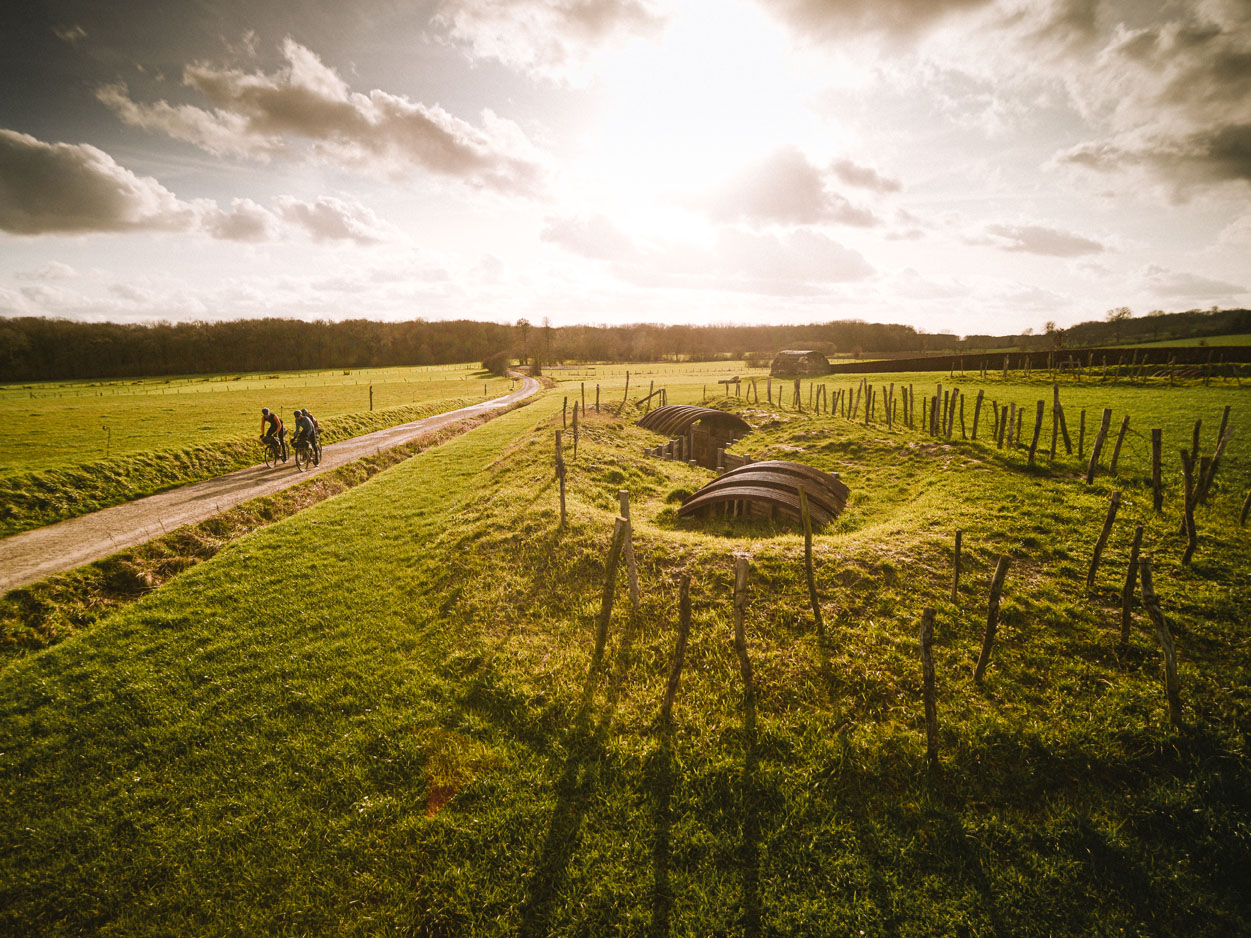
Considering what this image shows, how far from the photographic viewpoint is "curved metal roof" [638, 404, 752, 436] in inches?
1099

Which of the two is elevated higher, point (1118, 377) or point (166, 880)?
point (1118, 377)

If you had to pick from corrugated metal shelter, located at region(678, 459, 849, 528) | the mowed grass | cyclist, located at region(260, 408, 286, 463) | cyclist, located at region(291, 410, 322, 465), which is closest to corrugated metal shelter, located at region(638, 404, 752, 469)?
corrugated metal shelter, located at region(678, 459, 849, 528)

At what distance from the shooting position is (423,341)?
5354 inches

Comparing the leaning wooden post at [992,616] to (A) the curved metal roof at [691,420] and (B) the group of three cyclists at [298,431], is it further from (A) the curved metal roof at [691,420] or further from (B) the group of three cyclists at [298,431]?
(B) the group of three cyclists at [298,431]

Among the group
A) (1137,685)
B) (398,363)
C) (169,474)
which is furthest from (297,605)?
(398,363)

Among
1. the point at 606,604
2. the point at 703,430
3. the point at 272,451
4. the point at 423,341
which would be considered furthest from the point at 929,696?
the point at 423,341

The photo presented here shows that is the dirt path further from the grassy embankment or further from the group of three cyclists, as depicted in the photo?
the group of three cyclists

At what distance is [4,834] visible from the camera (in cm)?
596

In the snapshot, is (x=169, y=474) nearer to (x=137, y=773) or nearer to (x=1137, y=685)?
(x=137, y=773)

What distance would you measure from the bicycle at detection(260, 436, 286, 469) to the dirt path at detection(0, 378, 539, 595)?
1.40 feet

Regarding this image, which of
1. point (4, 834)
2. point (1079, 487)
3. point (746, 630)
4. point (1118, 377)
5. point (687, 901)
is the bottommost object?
point (4, 834)

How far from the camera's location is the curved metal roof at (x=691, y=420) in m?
27.9

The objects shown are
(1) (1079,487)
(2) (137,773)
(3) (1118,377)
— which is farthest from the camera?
(3) (1118,377)

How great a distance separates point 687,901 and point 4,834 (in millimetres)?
8425
